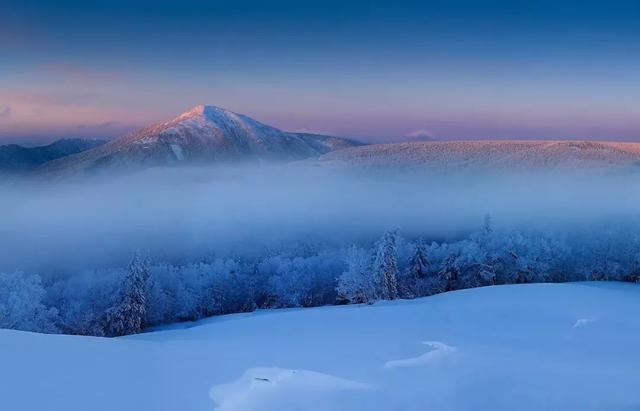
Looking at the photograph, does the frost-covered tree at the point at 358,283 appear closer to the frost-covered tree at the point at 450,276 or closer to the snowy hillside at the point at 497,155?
the frost-covered tree at the point at 450,276

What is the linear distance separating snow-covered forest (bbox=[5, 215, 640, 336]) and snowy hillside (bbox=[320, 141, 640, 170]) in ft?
201

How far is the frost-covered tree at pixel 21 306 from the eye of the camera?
106 ft

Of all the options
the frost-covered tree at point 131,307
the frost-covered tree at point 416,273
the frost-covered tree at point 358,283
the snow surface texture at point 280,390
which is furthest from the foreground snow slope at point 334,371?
the frost-covered tree at point 416,273

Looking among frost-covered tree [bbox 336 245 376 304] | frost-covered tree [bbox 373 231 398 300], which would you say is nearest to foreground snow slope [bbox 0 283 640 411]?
frost-covered tree [bbox 373 231 398 300]

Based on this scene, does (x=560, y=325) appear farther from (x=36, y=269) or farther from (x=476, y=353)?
(x=36, y=269)

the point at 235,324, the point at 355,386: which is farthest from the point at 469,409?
the point at 235,324

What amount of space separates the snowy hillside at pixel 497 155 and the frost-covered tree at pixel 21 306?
341 feet

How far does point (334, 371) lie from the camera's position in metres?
8.23

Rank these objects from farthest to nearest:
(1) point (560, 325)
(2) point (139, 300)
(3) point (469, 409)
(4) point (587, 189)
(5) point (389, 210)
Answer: (5) point (389, 210)
(4) point (587, 189)
(2) point (139, 300)
(1) point (560, 325)
(3) point (469, 409)

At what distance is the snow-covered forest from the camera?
39.2 metres

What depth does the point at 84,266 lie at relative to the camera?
65750 mm

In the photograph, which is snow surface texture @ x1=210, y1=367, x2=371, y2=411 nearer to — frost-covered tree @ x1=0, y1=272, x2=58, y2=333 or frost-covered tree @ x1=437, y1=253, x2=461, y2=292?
frost-covered tree @ x1=0, y1=272, x2=58, y2=333

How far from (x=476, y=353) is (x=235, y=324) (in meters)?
9.46


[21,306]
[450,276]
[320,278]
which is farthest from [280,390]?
[320,278]
